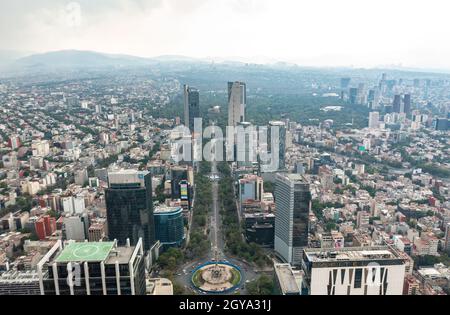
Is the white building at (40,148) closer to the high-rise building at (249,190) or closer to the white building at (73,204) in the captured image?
the white building at (73,204)

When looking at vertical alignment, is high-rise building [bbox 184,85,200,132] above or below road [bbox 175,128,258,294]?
above

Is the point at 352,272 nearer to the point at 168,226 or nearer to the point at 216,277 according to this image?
the point at 216,277

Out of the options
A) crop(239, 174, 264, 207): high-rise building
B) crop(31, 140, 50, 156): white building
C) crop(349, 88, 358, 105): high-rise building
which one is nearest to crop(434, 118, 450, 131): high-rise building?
crop(349, 88, 358, 105): high-rise building

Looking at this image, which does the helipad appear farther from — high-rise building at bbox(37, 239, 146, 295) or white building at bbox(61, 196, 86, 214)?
white building at bbox(61, 196, 86, 214)

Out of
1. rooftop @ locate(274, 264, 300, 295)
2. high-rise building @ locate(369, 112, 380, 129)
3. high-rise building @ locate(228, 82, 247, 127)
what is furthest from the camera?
high-rise building @ locate(369, 112, 380, 129)

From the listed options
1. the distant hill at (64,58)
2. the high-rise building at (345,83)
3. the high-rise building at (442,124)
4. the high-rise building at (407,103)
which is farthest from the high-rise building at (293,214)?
the high-rise building at (345,83)

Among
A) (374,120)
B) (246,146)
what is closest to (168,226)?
(246,146)
